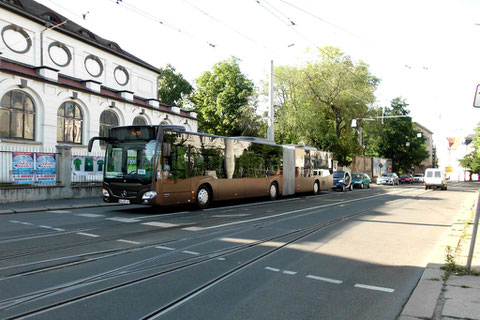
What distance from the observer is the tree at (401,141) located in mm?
62688

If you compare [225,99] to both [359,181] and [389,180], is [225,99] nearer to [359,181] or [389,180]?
[359,181]

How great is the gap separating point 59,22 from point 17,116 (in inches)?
408

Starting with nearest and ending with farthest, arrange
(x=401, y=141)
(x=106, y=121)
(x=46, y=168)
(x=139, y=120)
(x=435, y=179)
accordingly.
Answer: (x=46, y=168), (x=106, y=121), (x=139, y=120), (x=435, y=179), (x=401, y=141)

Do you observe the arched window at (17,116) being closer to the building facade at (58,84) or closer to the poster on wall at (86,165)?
the building facade at (58,84)

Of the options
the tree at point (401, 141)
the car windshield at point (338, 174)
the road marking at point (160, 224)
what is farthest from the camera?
the tree at point (401, 141)

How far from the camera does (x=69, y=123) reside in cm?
2427

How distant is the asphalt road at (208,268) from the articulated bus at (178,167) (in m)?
2.01

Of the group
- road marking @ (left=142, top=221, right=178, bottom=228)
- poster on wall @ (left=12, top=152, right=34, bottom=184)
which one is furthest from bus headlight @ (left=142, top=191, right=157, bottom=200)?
poster on wall @ (left=12, top=152, right=34, bottom=184)

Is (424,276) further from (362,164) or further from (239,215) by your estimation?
(362,164)

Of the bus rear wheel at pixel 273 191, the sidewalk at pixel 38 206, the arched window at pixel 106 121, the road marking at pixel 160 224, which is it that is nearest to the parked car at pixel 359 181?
the bus rear wheel at pixel 273 191

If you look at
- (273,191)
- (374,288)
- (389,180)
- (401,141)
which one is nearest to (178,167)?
(273,191)

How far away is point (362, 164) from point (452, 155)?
8793cm

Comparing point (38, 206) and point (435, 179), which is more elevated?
point (435, 179)

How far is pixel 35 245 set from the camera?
22.9 feet
